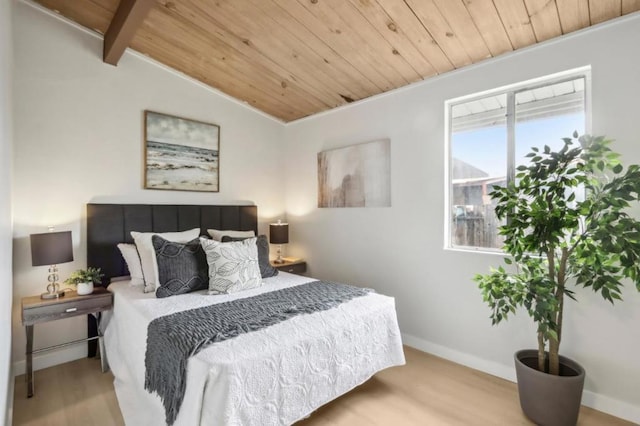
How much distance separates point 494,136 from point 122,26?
3021 mm

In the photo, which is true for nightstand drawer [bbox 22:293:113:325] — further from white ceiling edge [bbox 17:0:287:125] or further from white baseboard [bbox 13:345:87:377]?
white ceiling edge [bbox 17:0:287:125]

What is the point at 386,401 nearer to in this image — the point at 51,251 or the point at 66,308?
the point at 66,308

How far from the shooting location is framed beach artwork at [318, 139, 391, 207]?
318cm

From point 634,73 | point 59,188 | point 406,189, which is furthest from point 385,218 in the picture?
point 59,188

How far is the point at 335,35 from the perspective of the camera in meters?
2.44

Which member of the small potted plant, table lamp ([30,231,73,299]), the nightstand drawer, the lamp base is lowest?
the nightstand drawer

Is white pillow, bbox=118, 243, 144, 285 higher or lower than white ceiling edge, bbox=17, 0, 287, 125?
lower

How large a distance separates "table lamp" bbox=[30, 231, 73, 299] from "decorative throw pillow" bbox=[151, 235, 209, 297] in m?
0.60

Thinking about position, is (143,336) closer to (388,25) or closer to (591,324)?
(388,25)

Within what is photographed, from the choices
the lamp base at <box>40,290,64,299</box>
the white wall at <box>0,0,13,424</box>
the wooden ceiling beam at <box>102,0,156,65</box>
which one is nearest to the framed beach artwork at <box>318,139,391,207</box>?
the wooden ceiling beam at <box>102,0,156,65</box>

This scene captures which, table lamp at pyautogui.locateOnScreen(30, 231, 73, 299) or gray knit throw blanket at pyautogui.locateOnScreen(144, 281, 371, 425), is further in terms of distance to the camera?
table lamp at pyautogui.locateOnScreen(30, 231, 73, 299)

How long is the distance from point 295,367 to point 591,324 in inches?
76.5

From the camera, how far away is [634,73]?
1956mm

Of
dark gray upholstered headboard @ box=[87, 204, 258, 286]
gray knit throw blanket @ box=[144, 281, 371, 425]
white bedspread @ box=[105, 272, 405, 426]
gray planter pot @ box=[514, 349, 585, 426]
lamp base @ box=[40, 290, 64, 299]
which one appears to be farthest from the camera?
dark gray upholstered headboard @ box=[87, 204, 258, 286]
